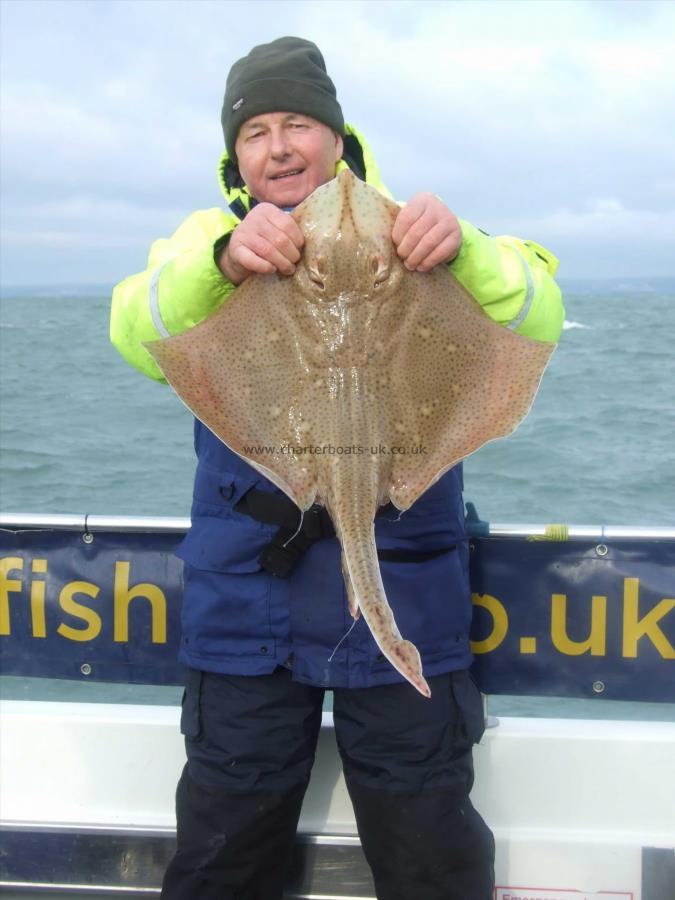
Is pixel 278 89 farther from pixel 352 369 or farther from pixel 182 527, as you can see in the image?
pixel 182 527

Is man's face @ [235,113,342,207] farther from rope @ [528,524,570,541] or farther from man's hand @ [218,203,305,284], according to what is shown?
rope @ [528,524,570,541]

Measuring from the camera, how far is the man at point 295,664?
8.61ft

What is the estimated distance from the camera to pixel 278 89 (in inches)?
109

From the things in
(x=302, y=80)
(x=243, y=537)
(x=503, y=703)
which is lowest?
(x=503, y=703)

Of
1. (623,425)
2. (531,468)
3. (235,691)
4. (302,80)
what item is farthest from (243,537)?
(623,425)

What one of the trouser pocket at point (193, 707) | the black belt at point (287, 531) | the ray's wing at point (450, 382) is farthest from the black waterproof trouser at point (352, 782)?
→ the ray's wing at point (450, 382)

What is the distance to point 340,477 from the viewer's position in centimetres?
213

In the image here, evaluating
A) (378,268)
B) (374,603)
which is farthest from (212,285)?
(374,603)

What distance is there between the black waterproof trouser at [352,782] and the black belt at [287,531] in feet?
1.10

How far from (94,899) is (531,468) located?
9.98 metres

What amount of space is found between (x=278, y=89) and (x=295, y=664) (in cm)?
172

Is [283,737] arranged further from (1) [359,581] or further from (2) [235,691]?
(1) [359,581]

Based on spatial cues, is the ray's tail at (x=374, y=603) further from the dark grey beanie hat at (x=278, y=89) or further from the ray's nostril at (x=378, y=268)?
the dark grey beanie hat at (x=278, y=89)

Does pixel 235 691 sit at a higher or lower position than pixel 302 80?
lower
